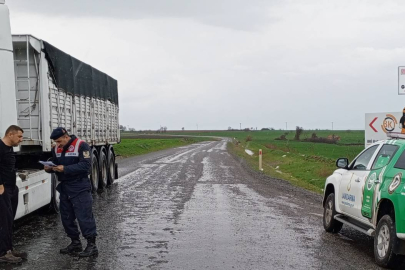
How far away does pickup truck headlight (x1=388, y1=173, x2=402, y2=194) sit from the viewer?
637 centimetres

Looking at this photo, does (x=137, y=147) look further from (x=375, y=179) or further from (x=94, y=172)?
(x=375, y=179)

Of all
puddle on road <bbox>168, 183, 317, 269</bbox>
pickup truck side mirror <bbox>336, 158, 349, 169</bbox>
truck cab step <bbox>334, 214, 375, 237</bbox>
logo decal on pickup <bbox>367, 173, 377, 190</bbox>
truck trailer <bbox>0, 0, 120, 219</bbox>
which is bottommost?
puddle on road <bbox>168, 183, 317, 269</bbox>

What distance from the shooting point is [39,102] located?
404 inches

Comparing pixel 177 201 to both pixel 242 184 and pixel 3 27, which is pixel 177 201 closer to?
pixel 242 184

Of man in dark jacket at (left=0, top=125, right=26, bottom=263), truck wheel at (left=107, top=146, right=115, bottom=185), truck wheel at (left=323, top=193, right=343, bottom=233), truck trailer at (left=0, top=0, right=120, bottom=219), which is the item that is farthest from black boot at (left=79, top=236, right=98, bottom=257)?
truck wheel at (left=107, top=146, right=115, bottom=185)

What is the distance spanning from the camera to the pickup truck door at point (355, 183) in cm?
767

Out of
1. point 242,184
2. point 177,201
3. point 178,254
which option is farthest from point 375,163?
point 242,184

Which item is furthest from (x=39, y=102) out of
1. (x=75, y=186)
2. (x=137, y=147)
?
(x=137, y=147)

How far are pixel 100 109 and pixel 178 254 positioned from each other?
10160 millimetres

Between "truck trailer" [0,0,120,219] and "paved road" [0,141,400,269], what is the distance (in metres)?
0.77

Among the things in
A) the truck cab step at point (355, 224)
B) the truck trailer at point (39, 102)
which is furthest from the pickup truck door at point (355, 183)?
the truck trailer at point (39, 102)

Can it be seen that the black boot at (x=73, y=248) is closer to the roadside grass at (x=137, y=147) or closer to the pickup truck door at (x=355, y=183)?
the pickup truck door at (x=355, y=183)

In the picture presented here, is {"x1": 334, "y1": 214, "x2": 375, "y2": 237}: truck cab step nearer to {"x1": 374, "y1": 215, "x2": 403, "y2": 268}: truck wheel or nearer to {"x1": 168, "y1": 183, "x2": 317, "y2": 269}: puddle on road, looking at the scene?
{"x1": 374, "y1": 215, "x2": 403, "y2": 268}: truck wheel

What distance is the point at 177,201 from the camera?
1262cm
